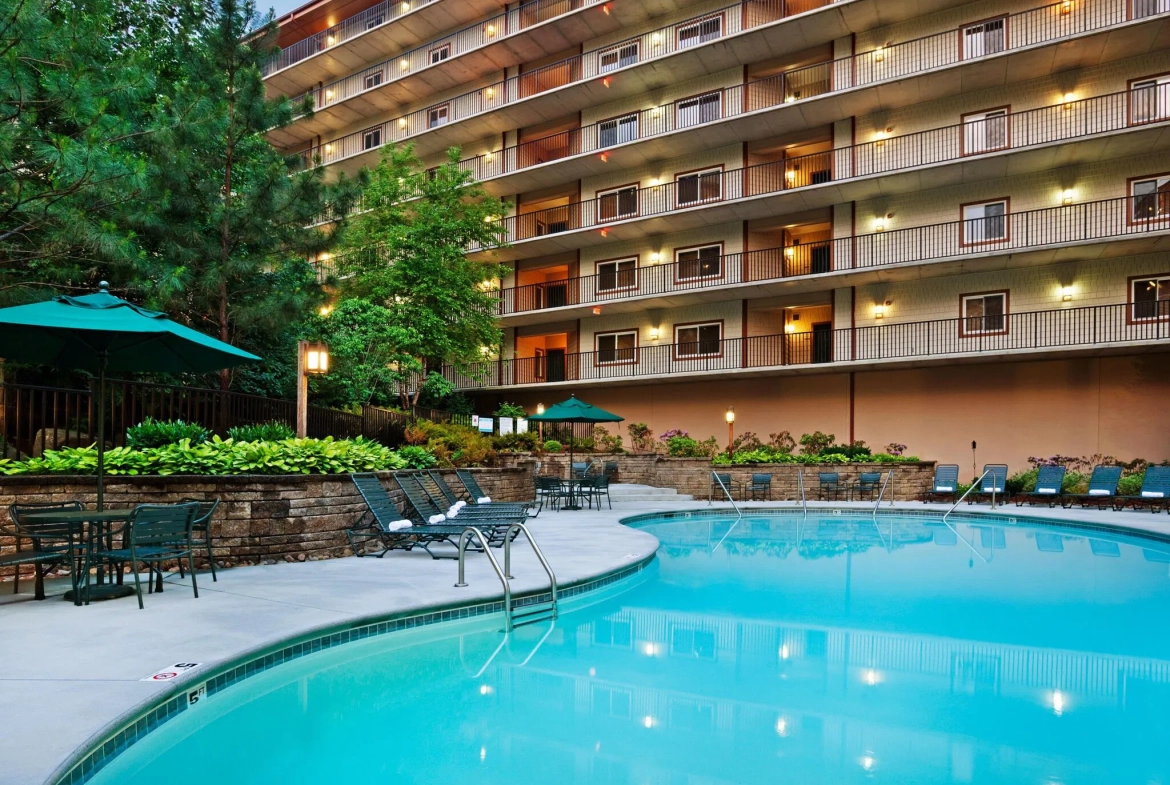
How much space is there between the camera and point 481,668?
16.5 ft

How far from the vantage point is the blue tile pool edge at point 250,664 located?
3.15 metres

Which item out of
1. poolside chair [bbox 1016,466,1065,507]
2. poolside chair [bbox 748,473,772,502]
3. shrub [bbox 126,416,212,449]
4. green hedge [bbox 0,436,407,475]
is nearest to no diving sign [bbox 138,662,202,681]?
green hedge [bbox 0,436,407,475]

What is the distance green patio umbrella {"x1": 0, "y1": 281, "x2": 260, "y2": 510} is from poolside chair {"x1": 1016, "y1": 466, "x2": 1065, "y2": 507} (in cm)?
1702

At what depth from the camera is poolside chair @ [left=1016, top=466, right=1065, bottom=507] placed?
16609 mm

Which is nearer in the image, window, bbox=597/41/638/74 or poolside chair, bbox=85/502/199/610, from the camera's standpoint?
poolside chair, bbox=85/502/199/610

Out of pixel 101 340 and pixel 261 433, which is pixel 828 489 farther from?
pixel 101 340

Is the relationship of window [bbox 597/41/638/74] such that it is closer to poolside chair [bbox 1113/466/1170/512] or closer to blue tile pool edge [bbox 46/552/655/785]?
poolside chair [bbox 1113/466/1170/512]

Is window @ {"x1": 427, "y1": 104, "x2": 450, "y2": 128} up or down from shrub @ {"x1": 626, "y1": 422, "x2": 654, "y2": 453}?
up

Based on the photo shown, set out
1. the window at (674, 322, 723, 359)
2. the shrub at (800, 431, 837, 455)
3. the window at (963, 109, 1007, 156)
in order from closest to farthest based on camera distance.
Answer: the window at (963, 109, 1007, 156), the shrub at (800, 431, 837, 455), the window at (674, 322, 723, 359)

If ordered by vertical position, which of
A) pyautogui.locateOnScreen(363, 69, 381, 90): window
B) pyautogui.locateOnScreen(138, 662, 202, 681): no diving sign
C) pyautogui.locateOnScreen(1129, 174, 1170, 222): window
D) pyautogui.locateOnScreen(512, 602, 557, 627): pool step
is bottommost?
pyautogui.locateOnScreen(512, 602, 557, 627): pool step

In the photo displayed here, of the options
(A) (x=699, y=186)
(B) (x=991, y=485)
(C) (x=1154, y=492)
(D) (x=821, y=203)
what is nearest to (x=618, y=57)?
(A) (x=699, y=186)

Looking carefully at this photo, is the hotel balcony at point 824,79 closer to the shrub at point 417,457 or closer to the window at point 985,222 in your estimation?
the window at point 985,222

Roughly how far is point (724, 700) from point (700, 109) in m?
22.3

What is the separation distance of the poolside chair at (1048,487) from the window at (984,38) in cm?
1105
